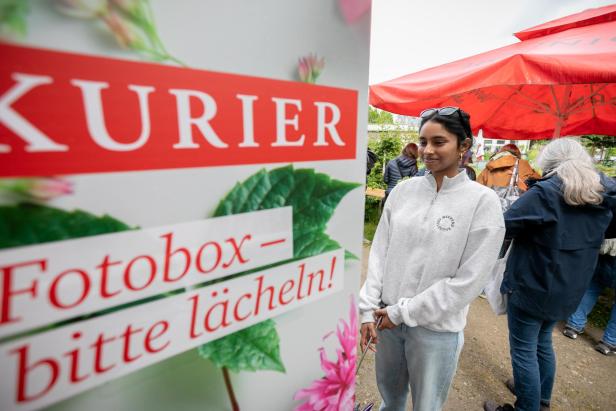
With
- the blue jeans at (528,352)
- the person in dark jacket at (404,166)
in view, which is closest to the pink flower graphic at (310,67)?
the blue jeans at (528,352)

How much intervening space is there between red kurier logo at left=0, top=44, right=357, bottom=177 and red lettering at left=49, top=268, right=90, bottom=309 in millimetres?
166

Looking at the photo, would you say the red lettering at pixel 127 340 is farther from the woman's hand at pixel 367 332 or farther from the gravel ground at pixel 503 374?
the gravel ground at pixel 503 374

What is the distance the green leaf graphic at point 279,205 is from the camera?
0.68 m

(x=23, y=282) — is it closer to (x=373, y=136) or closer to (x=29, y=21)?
(x=29, y=21)

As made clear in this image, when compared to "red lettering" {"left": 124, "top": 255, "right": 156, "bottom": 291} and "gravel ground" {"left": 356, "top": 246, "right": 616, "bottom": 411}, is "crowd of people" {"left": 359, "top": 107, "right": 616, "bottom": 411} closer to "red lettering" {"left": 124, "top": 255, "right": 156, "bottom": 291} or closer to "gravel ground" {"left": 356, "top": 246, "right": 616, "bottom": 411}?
"gravel ground" {"left": 356, "top": 246, "right": 616, "bottom": 411}

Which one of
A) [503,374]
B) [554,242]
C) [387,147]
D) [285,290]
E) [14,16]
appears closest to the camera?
[14,16]

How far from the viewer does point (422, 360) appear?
1325 millimetres

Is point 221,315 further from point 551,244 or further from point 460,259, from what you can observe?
point 551,244

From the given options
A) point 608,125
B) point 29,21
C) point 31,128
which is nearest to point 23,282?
point 31,128

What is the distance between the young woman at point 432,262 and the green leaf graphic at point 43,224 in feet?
3.69

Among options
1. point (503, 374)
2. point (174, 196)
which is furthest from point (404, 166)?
point (174, 196)

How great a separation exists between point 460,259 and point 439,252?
0.29 ft

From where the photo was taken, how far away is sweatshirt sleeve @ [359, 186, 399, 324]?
1.42 m

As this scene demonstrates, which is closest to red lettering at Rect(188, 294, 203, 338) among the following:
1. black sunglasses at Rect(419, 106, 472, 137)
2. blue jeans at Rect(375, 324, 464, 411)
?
blue jeans at Rect(375, 324, 464, 411)
